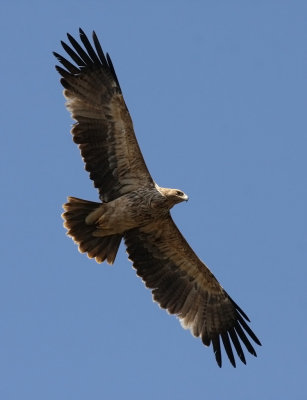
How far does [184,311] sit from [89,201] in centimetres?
248

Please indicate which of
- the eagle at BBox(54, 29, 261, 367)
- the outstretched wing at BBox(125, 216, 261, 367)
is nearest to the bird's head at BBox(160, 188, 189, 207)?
the eagle at BBox(54, 29, 261, 367)

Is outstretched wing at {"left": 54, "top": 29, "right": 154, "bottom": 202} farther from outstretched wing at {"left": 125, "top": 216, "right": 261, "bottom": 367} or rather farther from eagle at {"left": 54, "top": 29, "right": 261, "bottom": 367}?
outstretched wing at {"left": 125, "top": 216, "right": 261, "bottom": 367}

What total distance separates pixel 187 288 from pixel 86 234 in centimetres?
201

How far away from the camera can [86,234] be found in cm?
1429

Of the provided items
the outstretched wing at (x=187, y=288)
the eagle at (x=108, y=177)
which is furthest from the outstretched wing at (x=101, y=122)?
the outstretched wing at (x=187, y=288)

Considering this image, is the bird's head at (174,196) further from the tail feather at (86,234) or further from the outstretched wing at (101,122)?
the tail feather at (86,234)

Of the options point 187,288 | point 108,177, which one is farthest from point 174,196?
point 187,288

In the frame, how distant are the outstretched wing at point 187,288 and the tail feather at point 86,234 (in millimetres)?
389

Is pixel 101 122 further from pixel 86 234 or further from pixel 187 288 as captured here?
pixel 187 288

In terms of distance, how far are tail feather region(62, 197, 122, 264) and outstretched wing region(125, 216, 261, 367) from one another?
0.39 metres

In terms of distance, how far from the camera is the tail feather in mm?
14039

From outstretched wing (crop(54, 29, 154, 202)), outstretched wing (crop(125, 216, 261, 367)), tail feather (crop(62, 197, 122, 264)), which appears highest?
outstretched wing (crop(54, 29, 154, 202))

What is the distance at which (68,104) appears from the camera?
13922 millimetres

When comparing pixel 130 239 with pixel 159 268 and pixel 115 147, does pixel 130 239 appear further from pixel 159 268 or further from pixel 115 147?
pixel 115 147
